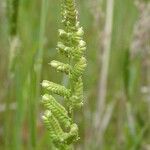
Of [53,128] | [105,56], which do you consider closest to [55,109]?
[53,128]

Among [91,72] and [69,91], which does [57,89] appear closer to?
[69,91]

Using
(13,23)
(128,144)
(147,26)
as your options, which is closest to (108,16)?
(147,26)

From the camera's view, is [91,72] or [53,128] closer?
[53,128]

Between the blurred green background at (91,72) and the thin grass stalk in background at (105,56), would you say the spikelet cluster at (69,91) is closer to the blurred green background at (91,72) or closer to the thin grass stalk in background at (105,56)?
the blurred green background at (91,72)

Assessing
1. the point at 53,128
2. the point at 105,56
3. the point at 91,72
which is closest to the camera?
the point at 53,128

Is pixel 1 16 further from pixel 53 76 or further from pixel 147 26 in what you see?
pixel 147 26

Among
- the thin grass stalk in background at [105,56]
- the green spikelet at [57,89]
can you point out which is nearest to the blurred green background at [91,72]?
the thin grass stalk in background at [105,56]

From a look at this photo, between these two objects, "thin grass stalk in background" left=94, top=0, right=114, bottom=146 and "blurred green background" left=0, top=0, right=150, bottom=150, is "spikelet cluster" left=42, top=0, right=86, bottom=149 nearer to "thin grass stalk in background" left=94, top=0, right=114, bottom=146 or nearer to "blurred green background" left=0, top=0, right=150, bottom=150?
"blurred green background" left=0, top=0, right=150, bottom=150

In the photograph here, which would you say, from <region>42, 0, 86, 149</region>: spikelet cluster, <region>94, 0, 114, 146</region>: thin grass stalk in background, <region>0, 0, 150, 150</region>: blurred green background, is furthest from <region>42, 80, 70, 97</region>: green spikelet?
<region>94, 0, 114, 146</region>: thin grass stalk in background

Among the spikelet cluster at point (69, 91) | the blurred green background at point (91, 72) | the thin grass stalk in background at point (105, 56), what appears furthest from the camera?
the thin grass stalk in background at point (105, 56)
